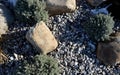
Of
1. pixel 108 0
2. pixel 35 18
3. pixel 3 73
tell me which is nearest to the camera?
pixel 3 73

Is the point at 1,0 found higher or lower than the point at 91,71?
higher

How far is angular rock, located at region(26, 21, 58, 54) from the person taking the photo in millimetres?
4625

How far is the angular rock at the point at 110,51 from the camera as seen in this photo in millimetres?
4629

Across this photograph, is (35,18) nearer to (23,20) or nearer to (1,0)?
→ (23,20)

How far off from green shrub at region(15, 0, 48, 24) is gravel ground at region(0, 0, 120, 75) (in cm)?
15

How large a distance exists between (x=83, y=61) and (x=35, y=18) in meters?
0.98

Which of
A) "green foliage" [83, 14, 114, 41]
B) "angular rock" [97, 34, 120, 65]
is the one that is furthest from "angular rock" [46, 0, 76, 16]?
"angular rock" [97, 34, 120, 65]

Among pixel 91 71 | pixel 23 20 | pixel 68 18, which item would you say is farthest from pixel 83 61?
pixel 23 20

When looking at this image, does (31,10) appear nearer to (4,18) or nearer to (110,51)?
(4,18)

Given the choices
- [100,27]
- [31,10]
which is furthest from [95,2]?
[31,10]

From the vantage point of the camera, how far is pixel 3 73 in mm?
4578

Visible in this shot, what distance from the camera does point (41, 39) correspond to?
4.64 meters

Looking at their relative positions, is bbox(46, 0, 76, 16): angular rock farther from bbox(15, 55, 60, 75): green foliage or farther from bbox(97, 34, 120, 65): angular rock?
bbox(15, 55, 60, 75): green foliage

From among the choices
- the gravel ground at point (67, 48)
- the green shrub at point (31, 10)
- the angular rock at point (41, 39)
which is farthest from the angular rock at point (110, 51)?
the green shrub at point (31, 10)
